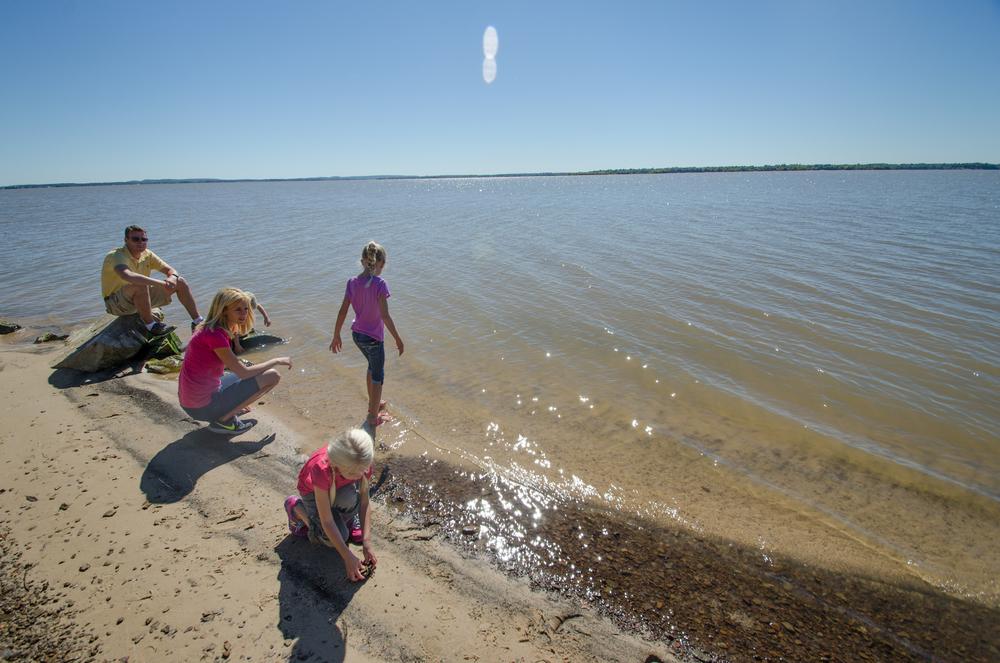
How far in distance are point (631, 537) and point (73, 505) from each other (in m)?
5.02

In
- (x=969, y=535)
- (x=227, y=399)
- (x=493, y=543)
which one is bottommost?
(x=969, y=535)

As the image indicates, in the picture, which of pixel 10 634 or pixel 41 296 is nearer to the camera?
pixel 10 634

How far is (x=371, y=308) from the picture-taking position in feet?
17.3

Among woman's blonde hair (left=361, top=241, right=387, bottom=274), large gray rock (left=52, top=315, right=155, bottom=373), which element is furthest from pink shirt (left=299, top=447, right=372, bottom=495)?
large gray rock (left=52, top=315, right=155, bottom=373)

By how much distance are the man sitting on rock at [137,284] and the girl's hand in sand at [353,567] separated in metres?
6.14

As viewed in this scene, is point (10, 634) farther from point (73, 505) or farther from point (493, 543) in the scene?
point (493, 543)

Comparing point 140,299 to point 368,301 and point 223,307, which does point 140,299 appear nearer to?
point 223,307

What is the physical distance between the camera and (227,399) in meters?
5.26

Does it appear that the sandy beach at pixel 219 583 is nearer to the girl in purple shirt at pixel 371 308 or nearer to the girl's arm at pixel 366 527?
the girl's arm at pixel 366 527

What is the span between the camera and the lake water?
468 centimetres

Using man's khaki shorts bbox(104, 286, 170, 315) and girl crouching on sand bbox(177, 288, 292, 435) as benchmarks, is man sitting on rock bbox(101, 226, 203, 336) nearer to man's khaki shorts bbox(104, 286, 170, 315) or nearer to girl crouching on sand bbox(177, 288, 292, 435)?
man's khaki shorts bbox(104, 286, 170, 315)

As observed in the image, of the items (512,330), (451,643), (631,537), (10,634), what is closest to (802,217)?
(512,330)

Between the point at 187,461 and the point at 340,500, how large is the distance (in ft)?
8.11

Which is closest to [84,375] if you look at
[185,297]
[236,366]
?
[185,297]
